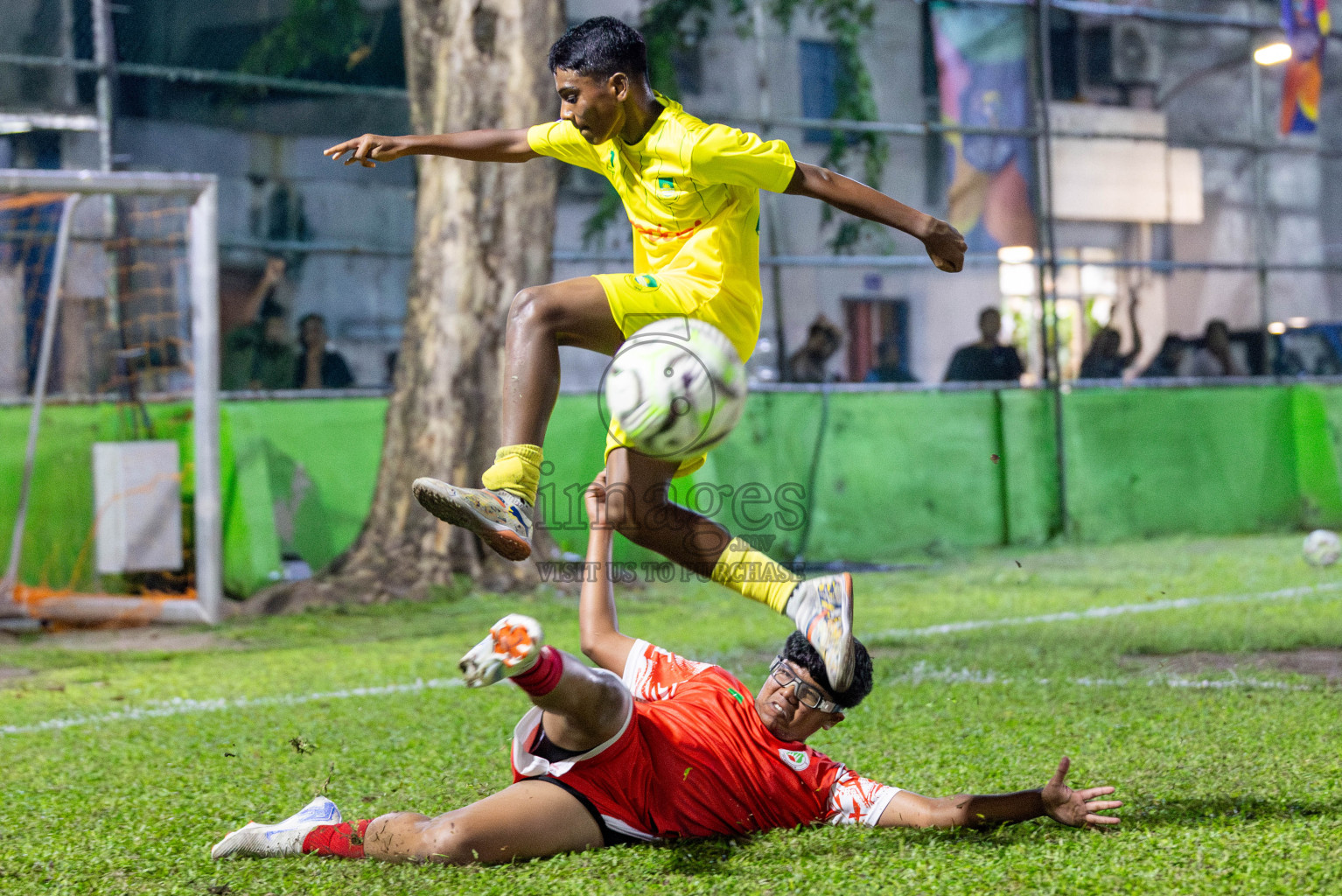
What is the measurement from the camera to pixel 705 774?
346 centimetres

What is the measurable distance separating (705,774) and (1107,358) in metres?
10.4

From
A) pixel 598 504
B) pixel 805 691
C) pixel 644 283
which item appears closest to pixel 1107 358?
pixel 644 283

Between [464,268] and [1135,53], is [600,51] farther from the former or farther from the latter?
[1135,53]

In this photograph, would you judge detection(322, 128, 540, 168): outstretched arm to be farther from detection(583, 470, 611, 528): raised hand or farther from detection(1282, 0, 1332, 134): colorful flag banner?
detection(1282, 0, 1332, 134): colorful flag banner

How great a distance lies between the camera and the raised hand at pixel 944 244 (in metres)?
3.84

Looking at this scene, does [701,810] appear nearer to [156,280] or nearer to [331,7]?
[156,280]

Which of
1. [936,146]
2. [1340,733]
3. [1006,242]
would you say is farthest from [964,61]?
[1340,733]

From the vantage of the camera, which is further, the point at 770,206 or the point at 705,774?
the point at 770,206

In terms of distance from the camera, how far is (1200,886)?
307 cm

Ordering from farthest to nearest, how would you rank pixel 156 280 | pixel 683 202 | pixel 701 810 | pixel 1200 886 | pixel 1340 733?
pixel 156 280
pixel 1340 733
pixel 683 202
pixel 701 810
pixel 1200 886

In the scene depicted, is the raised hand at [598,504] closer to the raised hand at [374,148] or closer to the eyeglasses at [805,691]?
the eyeglasses at [805,691]

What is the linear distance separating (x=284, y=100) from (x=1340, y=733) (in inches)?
347

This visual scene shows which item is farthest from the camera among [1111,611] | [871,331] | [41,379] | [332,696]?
[871,331]

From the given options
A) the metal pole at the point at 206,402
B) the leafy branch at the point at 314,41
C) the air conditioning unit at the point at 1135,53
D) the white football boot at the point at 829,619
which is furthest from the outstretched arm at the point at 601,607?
the air conditioning unit at the point at 1135,53
